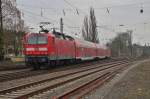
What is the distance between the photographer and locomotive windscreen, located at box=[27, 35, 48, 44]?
32281 millimetres

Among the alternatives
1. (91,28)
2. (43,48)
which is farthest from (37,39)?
(91,28)

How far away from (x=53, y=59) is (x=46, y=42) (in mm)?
1678

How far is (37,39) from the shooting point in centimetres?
3253

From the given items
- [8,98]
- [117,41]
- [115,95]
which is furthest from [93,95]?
[117,41]

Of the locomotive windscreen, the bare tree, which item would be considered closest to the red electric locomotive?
the locomotive windscreen

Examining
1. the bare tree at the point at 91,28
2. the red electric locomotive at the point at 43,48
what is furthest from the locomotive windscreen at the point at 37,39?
the bare tree at the point at 91,28

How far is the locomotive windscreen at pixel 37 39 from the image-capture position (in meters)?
32.3

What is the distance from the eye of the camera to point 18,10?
53.3 m

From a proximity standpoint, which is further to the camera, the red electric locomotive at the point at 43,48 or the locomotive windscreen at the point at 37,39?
the locomotive windscreen at the point at 37,39

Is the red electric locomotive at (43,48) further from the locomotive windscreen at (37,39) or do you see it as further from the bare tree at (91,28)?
the bare tree at (91,28)

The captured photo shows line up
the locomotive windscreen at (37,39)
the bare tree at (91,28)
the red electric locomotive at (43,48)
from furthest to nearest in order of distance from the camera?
the bare tree at (91,28) → the locomotive windscreen at (37,39) → the red electric locomotive at (43,48)

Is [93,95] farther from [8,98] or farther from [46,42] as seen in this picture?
[46,42]

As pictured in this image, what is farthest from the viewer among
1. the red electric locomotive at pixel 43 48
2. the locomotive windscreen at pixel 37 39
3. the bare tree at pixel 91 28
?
the bare tree at pixel 91 28

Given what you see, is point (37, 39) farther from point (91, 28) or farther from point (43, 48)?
point (91, 28)
